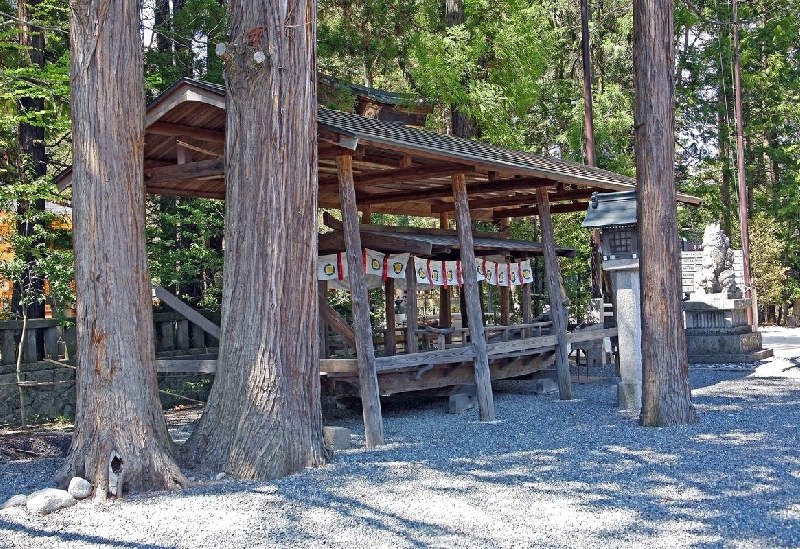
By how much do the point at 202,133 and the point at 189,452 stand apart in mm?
4404

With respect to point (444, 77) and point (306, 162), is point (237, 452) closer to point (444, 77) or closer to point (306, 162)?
point (306, 162)

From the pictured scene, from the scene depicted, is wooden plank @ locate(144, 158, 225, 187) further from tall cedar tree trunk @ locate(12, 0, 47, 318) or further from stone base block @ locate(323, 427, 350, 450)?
stone base block @ locate(323, 427, 350, 450)

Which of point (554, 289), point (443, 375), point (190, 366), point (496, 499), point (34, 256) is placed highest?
point (34, 256)

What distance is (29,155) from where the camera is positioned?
1303 centimetres

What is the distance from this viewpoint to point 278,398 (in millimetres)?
7496

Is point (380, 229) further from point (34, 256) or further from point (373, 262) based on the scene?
point (34, 256)

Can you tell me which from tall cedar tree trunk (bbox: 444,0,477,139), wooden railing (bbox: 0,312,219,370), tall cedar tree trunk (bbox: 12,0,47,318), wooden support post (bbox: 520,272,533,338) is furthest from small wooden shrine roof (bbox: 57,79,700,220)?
tall cedar tree trunk (bbox: 444,0,477,139)

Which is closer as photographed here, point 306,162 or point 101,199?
point 101,199

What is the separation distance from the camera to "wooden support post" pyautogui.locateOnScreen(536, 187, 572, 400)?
42.0 feet

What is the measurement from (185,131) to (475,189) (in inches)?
187

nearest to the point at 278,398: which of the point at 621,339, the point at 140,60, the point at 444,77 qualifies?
the point at 140,60

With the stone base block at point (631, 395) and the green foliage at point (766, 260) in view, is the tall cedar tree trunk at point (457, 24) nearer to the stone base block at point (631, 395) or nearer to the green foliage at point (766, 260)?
the stone base block at point (631, 395)

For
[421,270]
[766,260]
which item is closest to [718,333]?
[421,270]

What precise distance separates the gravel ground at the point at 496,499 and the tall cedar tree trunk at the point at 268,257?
0.51m
